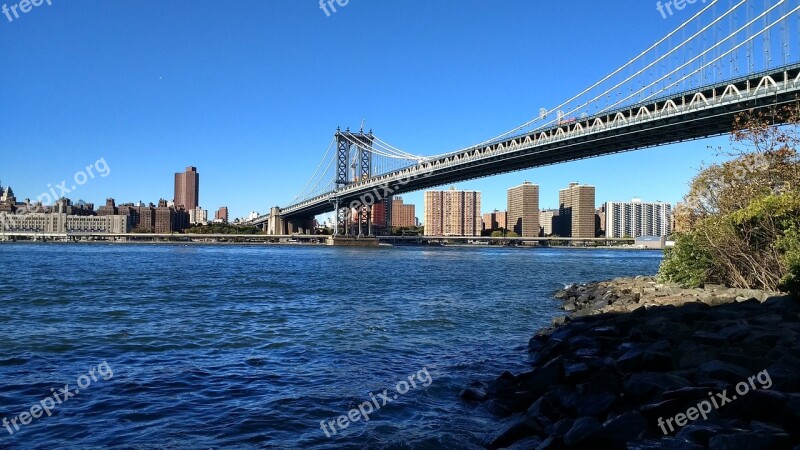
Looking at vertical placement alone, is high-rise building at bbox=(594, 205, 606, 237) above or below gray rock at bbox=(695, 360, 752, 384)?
above

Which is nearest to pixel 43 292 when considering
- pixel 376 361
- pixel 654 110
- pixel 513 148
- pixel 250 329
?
pixel 250 329

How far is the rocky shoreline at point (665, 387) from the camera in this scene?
189 inches

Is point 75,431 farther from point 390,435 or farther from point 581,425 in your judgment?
point 581,425

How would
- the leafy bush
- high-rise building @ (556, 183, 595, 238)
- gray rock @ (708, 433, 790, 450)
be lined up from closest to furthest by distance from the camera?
gray rock @ (708, 433, 790, 450)
the leafy bush
high-rise building @ (556, 183, 595, 238)

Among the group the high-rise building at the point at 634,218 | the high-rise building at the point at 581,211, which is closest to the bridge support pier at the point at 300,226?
the high-rise building at the point at 581,211

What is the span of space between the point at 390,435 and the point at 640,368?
3.39m

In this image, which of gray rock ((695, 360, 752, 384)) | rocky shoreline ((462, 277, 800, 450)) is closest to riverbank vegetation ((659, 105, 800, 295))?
rocky shoreline ((462, 277, 800, 450))

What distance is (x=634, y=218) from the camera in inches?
6988

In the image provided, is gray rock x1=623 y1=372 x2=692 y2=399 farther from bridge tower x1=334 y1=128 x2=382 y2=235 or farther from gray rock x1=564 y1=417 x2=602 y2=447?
bridge tower x1=334 y1=128 x2=382 y2=235

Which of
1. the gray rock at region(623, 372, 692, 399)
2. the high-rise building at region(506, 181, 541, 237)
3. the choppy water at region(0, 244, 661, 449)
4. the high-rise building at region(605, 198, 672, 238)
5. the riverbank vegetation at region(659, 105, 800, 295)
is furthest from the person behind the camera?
the high-rise building at region(605, 198, 672, 238)

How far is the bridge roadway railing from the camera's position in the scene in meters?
29.5

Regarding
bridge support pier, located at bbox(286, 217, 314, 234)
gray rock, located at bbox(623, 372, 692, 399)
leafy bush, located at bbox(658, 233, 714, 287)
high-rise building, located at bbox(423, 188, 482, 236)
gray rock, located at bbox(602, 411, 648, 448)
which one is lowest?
gray rock, located at bbox(602, 411, 648, 448)

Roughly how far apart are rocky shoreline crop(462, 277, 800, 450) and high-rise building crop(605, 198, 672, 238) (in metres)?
177

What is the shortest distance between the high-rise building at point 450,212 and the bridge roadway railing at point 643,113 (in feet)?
365
